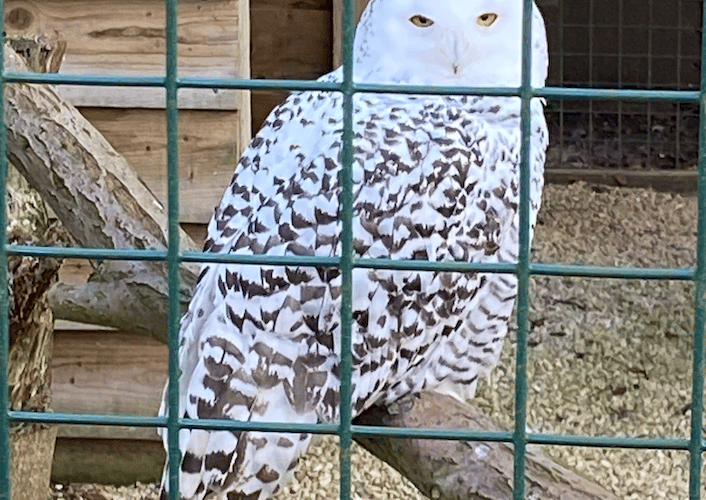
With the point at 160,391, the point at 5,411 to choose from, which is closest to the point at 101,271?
the point at 5,411

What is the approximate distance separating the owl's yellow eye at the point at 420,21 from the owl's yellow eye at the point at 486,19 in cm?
10

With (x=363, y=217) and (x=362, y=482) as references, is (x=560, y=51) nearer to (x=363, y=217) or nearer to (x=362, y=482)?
(x=362, y=482)

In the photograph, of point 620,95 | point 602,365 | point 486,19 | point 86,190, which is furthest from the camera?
point 602,365

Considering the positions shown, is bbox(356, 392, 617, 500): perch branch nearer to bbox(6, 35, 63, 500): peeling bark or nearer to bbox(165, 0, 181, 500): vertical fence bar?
bbox(165, 0, 181, 500): vertical fence bar

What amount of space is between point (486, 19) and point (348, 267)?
1448mm

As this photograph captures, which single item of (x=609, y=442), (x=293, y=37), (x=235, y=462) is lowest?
(x=235, y=462)

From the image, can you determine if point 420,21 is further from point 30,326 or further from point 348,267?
point 348,267

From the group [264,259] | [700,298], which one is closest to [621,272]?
[700,298]

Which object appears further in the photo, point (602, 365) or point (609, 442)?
point (602, 365)

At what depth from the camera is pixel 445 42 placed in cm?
245

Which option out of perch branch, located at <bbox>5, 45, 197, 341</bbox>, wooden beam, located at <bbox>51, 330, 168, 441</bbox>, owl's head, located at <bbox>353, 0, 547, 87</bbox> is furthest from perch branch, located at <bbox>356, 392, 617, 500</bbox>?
wooden beam, located at <bbox>51, 330, 168, 441</bbox>

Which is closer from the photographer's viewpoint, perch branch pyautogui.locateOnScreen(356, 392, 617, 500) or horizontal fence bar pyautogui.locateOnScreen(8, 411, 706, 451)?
horizontal fence bar pyautogui.locateOnScreen(8, 411, 706, 451)

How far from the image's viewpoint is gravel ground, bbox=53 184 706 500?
138 inches

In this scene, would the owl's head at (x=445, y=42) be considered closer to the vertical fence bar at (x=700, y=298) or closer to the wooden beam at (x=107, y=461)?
the vertical fence bar at (x=700, y=298)
